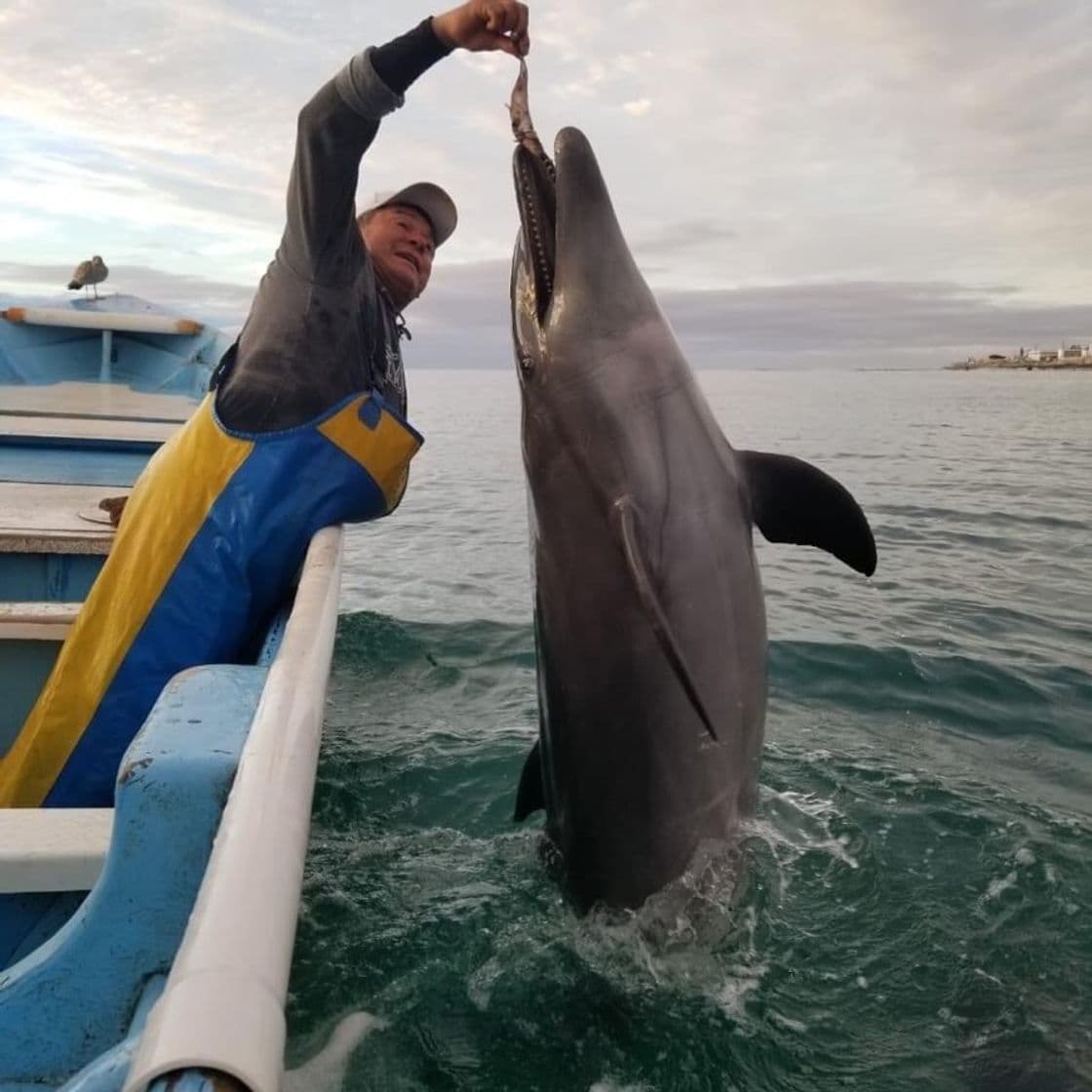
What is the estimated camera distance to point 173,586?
3746mm

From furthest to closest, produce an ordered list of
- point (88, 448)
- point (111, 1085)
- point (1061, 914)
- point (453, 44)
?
point (88, 448)
point (1061, 914)
point (453, 44)
point (111, 1085)

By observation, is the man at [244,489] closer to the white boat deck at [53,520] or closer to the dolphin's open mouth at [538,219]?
the dolphin's open mouth at [538,219]

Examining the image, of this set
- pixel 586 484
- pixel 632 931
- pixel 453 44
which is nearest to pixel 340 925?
pixel 632 931

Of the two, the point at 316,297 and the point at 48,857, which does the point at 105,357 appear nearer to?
the point at 316,297

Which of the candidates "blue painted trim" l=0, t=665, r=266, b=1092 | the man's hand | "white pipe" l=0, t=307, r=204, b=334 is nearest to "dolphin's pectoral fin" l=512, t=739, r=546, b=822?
"blue painted trim" l=0, t=665, r=266, b=1092

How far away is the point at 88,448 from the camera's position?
811 centimetres

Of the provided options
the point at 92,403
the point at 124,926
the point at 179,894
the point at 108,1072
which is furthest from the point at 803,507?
the point at 92,403

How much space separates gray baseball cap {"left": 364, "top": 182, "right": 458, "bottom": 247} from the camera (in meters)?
4.50

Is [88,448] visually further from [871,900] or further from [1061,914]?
[1061,914]

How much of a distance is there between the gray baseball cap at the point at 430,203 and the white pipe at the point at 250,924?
259 cm

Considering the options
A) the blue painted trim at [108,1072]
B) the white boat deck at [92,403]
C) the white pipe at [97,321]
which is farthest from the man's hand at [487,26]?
the white pipe at [97,321]

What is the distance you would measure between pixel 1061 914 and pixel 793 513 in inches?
83.1

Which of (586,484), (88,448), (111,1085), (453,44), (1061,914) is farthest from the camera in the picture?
(88,448)

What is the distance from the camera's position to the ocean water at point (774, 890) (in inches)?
129
